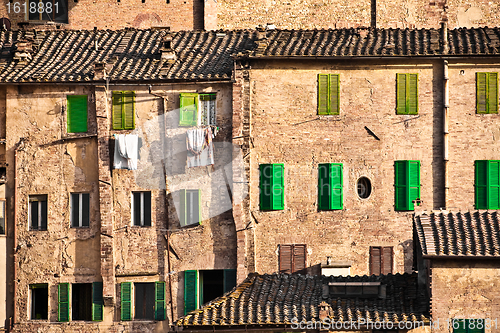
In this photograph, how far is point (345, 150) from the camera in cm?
3500

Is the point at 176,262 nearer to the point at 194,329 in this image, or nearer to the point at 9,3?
the point at 194,329

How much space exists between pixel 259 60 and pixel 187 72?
264 centimetres

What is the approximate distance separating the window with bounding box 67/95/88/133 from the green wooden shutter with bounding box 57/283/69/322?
5587 mm

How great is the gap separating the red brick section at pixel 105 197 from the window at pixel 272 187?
5417 mm

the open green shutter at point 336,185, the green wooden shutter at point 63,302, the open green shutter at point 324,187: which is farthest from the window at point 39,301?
the open green shutter at point 336,185

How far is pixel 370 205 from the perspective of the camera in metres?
34.8

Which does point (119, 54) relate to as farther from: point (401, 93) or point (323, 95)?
point (401, 93)

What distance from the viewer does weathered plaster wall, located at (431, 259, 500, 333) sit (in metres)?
27.4

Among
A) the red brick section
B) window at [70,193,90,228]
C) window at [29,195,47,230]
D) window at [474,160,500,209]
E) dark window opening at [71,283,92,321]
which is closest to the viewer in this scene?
window at [474,160,500,209]

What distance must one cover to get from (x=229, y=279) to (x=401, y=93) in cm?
889

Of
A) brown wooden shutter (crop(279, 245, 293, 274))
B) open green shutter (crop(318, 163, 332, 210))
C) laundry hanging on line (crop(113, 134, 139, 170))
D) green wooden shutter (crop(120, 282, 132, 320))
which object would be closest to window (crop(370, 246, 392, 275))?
open green shutter (crop(318, 163, 332, 210))

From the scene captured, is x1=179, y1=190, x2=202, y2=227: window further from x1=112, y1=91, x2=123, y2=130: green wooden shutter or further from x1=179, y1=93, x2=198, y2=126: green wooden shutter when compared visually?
x1=112, y1=91, x2=123, y2=130: green wooden shutter

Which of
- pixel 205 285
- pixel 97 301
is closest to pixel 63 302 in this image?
pixel 97 301

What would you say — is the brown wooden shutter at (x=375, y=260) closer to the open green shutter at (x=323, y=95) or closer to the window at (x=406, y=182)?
the window at (x=406, y=182)
